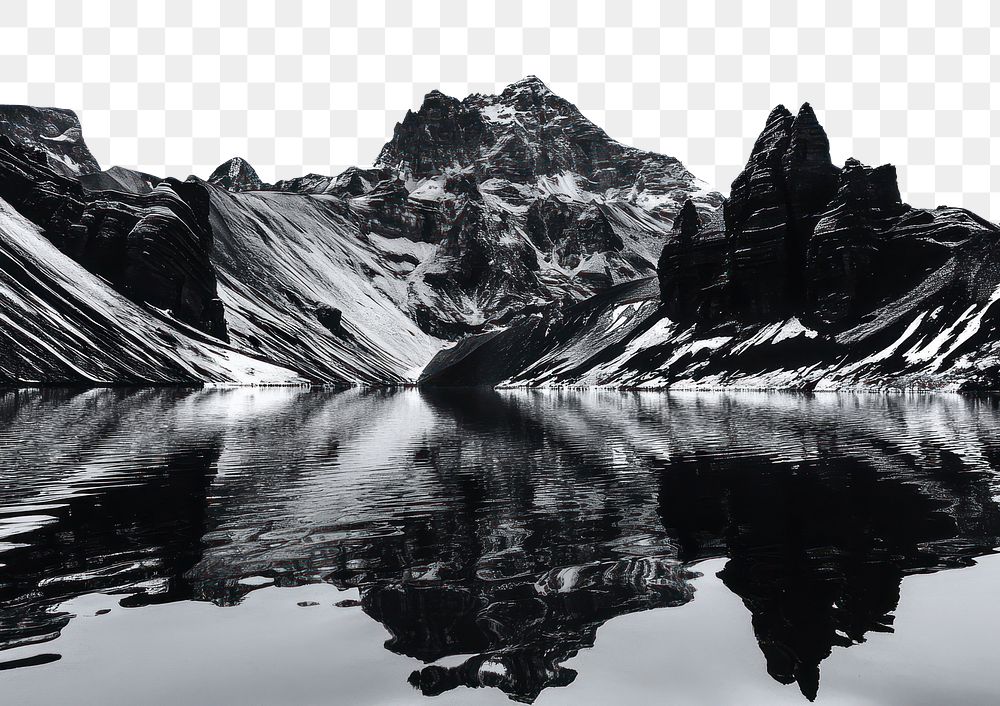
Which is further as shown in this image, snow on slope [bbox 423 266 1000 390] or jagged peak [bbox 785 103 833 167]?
jagged peak [bbox 785 103 833 167]

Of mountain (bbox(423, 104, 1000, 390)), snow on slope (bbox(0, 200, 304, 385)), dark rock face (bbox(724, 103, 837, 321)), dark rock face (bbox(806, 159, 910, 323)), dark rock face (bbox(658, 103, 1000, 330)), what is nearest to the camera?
snow on slope (bbox(0, 200, 304, 385))

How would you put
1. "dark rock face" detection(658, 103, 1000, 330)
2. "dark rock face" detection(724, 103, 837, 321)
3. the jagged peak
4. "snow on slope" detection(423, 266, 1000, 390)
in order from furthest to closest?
the jagged peak < "dark rock face" detection(724, 103, 837, 321) < "dark rock face" detection(658, 103, 1000, 330) < "snow on slope" detection(423, 266, 1000, 390)

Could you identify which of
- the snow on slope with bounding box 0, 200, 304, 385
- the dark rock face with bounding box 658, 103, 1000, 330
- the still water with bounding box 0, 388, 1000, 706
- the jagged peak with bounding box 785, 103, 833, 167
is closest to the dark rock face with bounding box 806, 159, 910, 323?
the dark rock face with bounding box 658, 103, 1000, 330

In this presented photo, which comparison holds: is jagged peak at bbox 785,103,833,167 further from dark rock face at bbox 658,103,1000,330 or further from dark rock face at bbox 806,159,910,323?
dark rock face at bbox 806,159,910,323

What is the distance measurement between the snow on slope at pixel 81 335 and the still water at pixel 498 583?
12424 cm

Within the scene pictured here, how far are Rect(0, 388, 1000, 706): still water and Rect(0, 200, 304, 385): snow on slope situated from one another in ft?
408

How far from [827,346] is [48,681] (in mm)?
164753

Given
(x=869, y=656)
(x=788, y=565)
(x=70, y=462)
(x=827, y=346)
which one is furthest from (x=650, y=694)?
(x=827, y=346)

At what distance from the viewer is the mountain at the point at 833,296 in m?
134

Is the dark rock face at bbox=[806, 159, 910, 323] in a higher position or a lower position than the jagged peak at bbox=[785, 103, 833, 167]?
lower

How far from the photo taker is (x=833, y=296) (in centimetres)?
16650

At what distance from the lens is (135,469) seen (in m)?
28.1

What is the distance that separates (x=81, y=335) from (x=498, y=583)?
530 feet

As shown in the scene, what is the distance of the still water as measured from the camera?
9.08 m
